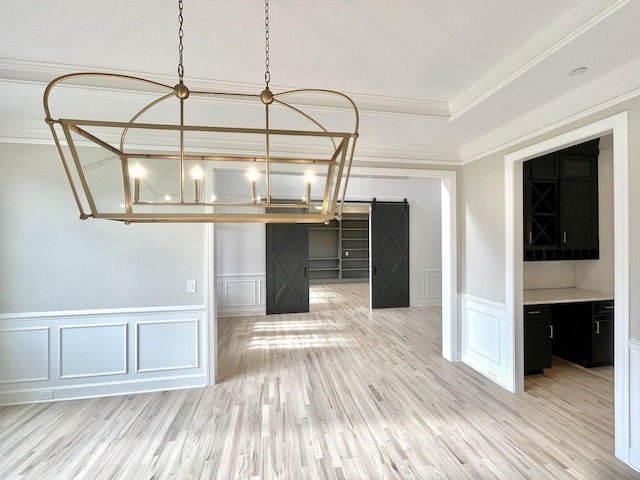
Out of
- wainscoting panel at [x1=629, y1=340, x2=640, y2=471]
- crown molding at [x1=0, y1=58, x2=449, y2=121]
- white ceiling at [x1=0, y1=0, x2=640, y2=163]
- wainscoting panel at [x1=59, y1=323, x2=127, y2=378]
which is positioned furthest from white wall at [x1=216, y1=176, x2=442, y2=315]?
wainscoting panel at [x1=629, y1=340, x2=640, y2=471]

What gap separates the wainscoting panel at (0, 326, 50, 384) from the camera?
280cm

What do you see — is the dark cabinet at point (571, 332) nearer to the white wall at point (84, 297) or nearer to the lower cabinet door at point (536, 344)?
the lower cabinet door at point (536, 344)

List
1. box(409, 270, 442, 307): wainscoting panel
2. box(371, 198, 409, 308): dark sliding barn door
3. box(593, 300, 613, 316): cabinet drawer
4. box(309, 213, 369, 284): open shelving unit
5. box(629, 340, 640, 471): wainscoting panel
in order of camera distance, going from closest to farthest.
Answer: box(629, 340, 640, 471): wainscoting panel, box(593, 300, 613, 316): cabinet drawer, box(371, 198, 409, 308): dark sliding barn door, box(409, 270, 442, 307): wainscoting panel, box(309, 213, 369, 284): open shelving unit

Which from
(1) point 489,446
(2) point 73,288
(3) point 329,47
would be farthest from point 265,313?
(3) point 329,47

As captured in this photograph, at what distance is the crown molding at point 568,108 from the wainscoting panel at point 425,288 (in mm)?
3962

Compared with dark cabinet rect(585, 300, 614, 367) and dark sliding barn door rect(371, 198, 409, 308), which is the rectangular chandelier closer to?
dark cabinet rect(585, 300, 614, 367)

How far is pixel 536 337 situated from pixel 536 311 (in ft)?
0.95

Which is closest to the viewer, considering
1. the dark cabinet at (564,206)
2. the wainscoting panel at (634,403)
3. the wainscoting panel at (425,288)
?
the wainscoting panel at (634,403)

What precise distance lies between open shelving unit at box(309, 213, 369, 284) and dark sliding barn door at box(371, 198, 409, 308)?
3.69 metres

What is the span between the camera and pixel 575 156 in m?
3.67

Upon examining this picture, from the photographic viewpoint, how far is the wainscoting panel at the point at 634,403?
6.44 feet

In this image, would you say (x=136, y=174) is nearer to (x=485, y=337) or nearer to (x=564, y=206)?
(x=485, y=337)

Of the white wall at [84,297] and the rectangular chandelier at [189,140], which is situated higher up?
the rectangular chandelier at [189,140]

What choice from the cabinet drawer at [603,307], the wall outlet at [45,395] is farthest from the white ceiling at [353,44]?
the wall outlet at [45,395]
